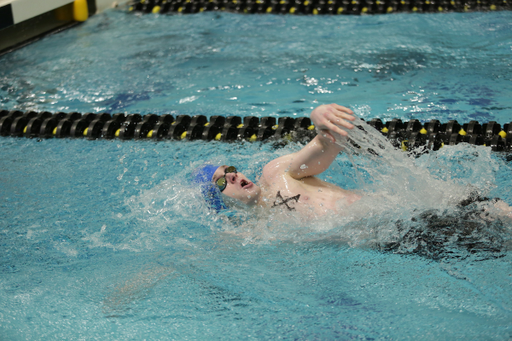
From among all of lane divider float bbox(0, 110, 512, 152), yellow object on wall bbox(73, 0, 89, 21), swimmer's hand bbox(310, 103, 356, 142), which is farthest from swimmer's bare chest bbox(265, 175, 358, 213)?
Answer: yellow object on wall bbox(73, 0, 89, 21)

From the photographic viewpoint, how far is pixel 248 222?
298 cm

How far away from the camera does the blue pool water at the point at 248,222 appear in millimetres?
2457

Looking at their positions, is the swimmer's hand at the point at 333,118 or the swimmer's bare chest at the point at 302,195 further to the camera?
the swimmer's bare chest at the point at 302,195

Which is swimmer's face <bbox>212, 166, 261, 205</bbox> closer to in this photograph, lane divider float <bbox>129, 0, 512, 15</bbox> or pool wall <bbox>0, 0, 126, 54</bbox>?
pool wall <bbox>0, 0, 126, 54</bbox>

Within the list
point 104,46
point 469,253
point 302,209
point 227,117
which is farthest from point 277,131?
point 104,46

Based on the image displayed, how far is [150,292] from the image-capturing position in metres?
2.67

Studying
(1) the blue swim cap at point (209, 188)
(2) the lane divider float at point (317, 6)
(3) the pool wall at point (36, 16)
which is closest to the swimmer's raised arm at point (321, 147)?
(1) the blue swim cap at point (209, 188)

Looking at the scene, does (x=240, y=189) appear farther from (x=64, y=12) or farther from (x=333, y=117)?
(x=64, y=12)

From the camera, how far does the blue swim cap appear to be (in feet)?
9.77

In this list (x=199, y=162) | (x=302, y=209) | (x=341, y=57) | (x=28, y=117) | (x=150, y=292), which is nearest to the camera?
(x=150, y=292)

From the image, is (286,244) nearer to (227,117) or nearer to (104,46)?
(227,117)

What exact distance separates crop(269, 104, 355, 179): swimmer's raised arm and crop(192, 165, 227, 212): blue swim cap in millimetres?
385

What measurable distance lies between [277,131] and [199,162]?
0.69 metres

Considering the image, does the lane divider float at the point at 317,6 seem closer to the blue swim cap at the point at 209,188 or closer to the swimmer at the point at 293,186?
the swimmer at the point at 293,186
